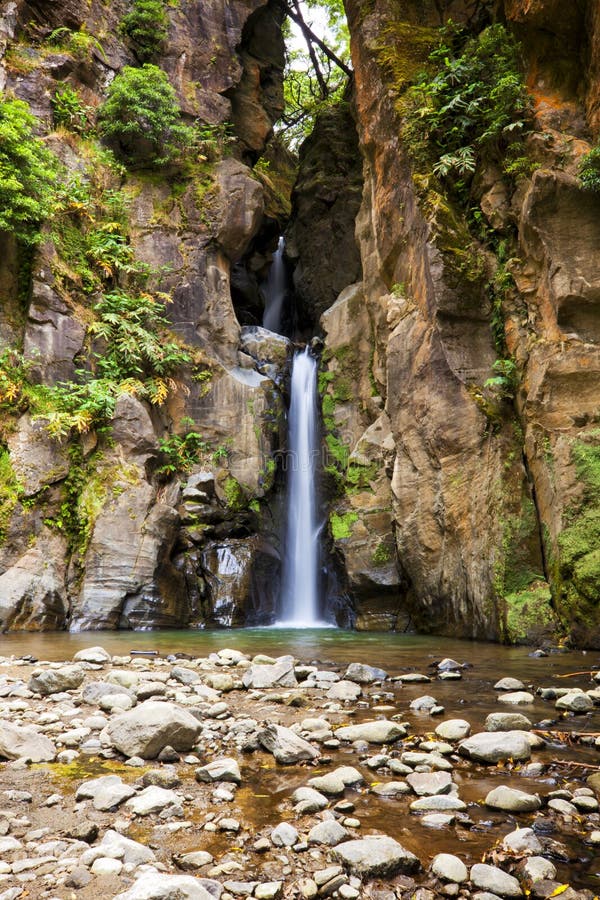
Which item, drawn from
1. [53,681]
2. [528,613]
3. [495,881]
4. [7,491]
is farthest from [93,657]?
[7,491]

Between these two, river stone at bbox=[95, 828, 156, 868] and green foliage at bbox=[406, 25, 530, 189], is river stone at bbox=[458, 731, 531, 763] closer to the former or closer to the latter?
river stone at bbox=[95, 828, 156, 868]

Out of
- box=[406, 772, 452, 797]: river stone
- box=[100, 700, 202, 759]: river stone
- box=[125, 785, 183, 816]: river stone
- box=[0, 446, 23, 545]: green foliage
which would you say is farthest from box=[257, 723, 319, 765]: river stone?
box=[0, 446, 23, 545]: green foliage

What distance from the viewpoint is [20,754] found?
135 inches

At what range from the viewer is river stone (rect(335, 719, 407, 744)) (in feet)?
12.5

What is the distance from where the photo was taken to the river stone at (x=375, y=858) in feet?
7.31

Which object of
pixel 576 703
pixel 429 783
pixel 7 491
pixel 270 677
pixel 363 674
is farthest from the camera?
pixel 7 491

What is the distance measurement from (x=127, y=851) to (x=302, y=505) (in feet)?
45.5

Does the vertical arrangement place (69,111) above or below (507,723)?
above

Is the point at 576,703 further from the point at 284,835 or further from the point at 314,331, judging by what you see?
the point at 314,331

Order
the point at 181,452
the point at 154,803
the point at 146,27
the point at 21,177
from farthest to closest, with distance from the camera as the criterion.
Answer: the point at 146,27, the point at 181,452, the point at 21,177, the point at 154,803

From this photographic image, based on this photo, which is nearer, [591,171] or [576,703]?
[576,703]

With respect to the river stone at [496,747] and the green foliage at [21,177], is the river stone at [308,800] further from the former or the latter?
the green foliage at [21,177]

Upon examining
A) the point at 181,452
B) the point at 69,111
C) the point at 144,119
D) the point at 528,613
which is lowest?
the point at 528,613

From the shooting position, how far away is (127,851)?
2.27 m
